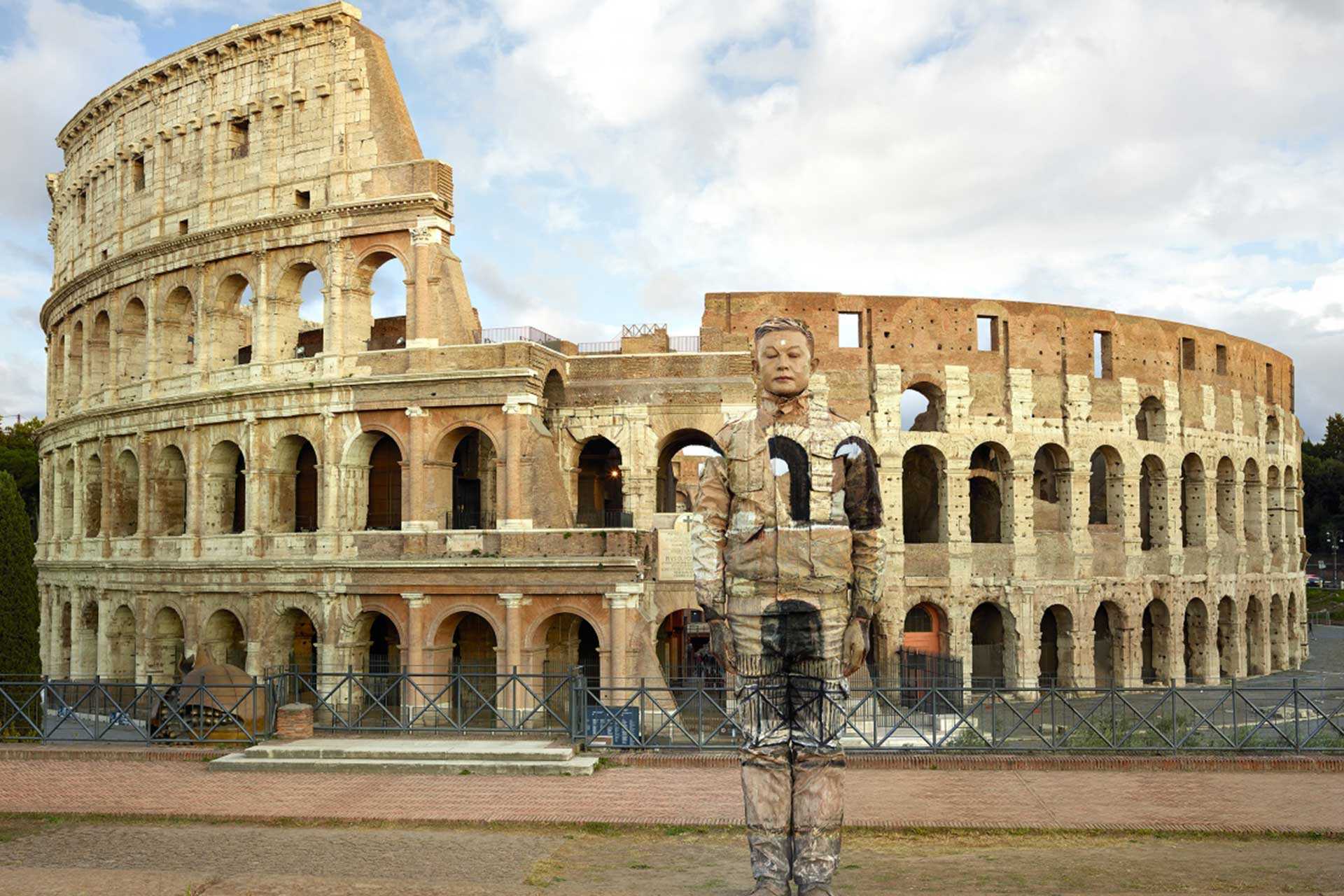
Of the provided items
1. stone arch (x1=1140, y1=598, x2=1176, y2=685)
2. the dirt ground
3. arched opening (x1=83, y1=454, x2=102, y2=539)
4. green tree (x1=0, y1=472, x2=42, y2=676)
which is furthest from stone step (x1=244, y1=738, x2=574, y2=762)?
stone arch (x1=1140, y1=598, x2=1176, y2=685)

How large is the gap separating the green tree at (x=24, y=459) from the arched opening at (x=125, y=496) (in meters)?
20.2

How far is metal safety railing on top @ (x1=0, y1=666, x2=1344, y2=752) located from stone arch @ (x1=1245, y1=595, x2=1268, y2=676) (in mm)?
9082

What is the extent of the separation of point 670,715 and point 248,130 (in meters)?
19.9

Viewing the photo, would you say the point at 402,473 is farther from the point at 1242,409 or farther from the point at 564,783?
the point at 1242,409

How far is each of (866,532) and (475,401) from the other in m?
17.6

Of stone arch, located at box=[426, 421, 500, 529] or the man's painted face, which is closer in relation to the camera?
the man's painted face

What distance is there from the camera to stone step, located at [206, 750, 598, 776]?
12117 millimetres

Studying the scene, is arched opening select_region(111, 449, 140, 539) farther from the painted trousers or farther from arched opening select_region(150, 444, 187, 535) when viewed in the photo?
the painted trousers

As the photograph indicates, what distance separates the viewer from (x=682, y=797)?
10.7m

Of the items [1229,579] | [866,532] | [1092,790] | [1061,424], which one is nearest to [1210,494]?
[1229,579]

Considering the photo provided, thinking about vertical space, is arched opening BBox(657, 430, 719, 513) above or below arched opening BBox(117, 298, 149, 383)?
below

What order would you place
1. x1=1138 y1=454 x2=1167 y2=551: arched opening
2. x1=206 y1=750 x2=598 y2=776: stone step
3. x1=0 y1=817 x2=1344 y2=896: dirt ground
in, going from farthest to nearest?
x1=1138 y1=454 x2=1167 y2=551: arched opening, x1=206 y1=750 x2=598 y2=776: stone step, x1=0 y1=817 x2=1344 y2=896: dirt ground

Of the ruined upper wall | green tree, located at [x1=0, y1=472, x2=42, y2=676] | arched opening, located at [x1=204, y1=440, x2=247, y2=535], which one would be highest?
the ruined upper wall

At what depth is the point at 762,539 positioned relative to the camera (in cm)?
637
